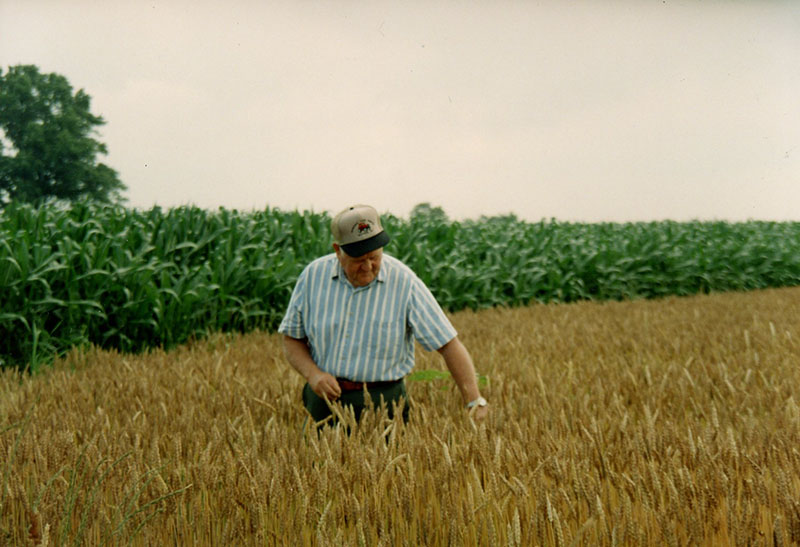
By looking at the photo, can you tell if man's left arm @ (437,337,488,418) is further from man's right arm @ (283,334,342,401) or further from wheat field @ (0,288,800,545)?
man's right arm @ (283,334,342,401)

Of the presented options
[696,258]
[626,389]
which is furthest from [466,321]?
[696,258]

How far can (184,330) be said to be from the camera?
682cm

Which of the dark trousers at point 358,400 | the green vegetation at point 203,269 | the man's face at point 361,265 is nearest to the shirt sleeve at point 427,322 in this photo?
the man's face at point 361,265

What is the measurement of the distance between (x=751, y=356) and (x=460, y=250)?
7.36 meters

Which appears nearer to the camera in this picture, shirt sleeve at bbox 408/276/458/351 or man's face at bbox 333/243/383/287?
man's face at bbox 333/243/383/287

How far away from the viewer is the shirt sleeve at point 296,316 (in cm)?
323

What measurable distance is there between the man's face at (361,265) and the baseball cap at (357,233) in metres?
0.07

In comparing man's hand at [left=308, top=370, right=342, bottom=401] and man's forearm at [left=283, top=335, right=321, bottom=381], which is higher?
man's forearm at [left=283, top=335, right=321, bottom=381]

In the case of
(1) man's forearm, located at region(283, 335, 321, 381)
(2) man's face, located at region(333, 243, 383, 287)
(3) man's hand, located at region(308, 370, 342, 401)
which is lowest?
(3) man's hand, located at region(308, 370, 342, 401)

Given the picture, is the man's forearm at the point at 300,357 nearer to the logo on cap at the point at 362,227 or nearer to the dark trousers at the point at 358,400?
the dark trousers at the point at 358,400

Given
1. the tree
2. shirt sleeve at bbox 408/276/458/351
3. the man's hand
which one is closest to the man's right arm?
the man's hand

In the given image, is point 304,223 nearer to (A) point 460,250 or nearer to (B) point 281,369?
(A) point 460,250

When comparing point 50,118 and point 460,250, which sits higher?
point 50,118

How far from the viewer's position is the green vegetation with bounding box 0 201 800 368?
6.09 m
